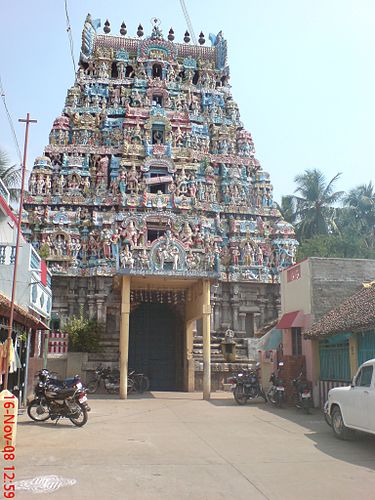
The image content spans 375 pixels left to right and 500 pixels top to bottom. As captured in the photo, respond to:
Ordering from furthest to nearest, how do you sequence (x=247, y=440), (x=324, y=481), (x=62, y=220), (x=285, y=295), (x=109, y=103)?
(x=109, y=103) < (x=62, y=220) < (x=285, y=295) < (x=247, y=440) < (x=324, y=481)

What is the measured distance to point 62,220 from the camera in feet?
91.5

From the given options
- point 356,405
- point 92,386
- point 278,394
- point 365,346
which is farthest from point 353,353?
point 92,386

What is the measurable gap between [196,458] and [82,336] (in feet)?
54.2

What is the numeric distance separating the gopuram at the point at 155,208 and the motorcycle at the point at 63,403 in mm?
10151

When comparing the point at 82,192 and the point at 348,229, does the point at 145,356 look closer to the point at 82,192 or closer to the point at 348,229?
the point at 82,192

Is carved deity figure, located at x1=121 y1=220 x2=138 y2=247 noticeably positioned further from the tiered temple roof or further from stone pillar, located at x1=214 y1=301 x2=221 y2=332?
stone pillar, located at x1=214 y1=301 x2=221 y2=332

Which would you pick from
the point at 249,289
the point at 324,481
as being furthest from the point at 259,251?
the point at 324,481

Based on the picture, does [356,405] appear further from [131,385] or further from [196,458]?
[131,385]

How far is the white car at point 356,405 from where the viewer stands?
8406 millimetres

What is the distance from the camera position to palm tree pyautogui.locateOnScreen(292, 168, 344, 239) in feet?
142

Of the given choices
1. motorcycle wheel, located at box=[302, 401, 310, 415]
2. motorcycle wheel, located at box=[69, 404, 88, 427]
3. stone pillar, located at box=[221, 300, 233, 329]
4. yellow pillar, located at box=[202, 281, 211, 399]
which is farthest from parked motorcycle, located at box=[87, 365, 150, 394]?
motorcycle wheel, located at box=[69, 404, 88, 427]

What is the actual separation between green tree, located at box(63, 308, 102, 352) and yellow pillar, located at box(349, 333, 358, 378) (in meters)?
13.3

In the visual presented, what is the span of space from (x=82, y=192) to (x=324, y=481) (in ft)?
81.5

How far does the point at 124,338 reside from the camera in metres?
17.8
